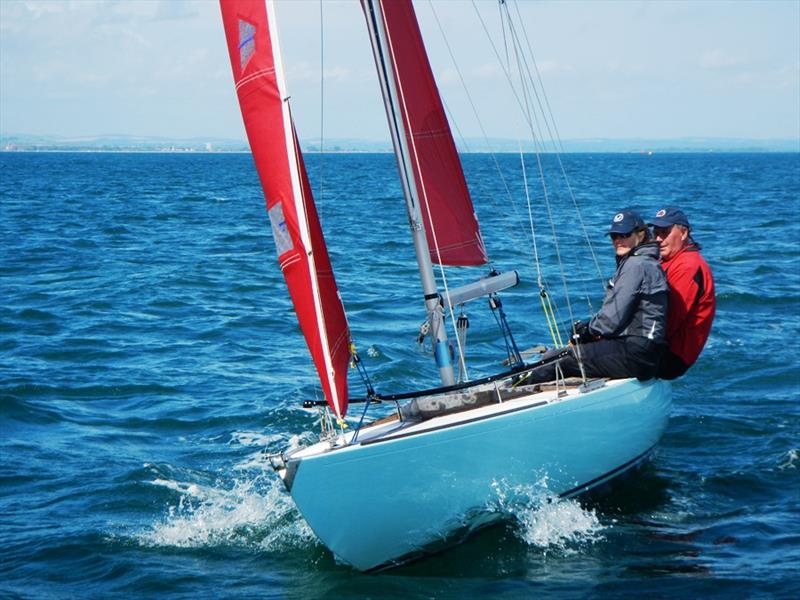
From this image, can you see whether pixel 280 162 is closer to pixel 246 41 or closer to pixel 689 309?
pixel 246 41

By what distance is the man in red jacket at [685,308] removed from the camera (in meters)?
7.38

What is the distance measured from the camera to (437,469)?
20.4 ft

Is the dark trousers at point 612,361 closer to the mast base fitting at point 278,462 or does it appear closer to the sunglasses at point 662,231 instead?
the sunglasses at point 662,231

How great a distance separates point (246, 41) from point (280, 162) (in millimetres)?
700

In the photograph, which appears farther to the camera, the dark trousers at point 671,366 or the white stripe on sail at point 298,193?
the dark trousers at point 671,366

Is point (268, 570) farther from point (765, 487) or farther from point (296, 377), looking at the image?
point (296, 377)

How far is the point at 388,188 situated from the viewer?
5216cm

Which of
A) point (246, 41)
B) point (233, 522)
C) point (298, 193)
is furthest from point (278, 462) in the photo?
point (246, 41)

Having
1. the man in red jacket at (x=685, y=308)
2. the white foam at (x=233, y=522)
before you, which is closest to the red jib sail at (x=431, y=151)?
the man in red jacket at (x=685, y=308)

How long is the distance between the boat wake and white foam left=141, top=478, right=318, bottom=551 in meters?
1.30

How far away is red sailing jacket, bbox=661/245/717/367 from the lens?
738cm

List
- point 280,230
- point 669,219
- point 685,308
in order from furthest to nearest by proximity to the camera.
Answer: point 669,219 < point 685,308 < point 280,230

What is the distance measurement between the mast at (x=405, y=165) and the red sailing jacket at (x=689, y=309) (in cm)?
163

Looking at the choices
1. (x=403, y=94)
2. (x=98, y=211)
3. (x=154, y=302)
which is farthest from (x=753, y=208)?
(x=403, y=94)
